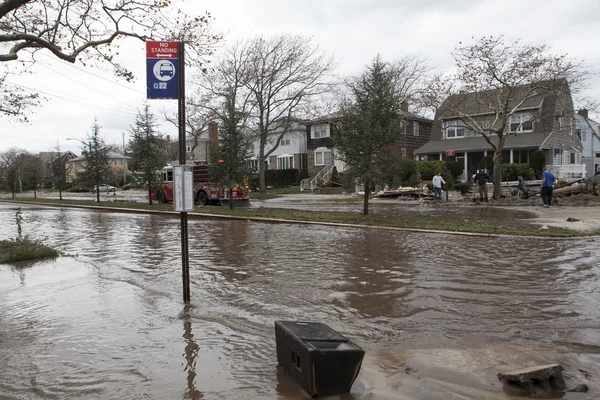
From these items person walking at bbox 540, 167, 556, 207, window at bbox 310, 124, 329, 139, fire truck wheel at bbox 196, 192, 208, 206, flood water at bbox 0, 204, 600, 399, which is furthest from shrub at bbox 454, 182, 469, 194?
flood water at bbox 0, 204, 600, 399

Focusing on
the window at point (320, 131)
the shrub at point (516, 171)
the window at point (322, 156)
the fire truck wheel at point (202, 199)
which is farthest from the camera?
the window at point (322, 156)

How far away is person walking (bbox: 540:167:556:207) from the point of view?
19072 millimetres

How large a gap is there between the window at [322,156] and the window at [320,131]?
1.30m

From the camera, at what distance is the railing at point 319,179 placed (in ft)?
137

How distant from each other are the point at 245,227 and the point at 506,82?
15399mm

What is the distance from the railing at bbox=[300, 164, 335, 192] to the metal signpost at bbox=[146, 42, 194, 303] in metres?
35.2

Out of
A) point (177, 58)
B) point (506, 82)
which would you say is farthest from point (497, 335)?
point (506, 82)

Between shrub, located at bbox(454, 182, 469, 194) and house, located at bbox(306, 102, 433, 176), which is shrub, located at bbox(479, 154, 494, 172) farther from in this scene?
A: house, located at bbox(306, 102, 433, 176)

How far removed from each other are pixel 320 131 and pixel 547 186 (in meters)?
27.7

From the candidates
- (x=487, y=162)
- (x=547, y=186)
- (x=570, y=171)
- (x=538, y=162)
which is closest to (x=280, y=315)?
(x=547, y=186)

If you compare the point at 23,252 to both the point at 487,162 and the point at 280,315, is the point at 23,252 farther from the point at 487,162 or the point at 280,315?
the point at 487,162

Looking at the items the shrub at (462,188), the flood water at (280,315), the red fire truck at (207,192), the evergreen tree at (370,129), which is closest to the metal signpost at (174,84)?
the flood water at (280,315)

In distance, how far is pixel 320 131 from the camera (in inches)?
1773

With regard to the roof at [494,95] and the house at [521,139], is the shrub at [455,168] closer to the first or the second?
the house at [521,139]
